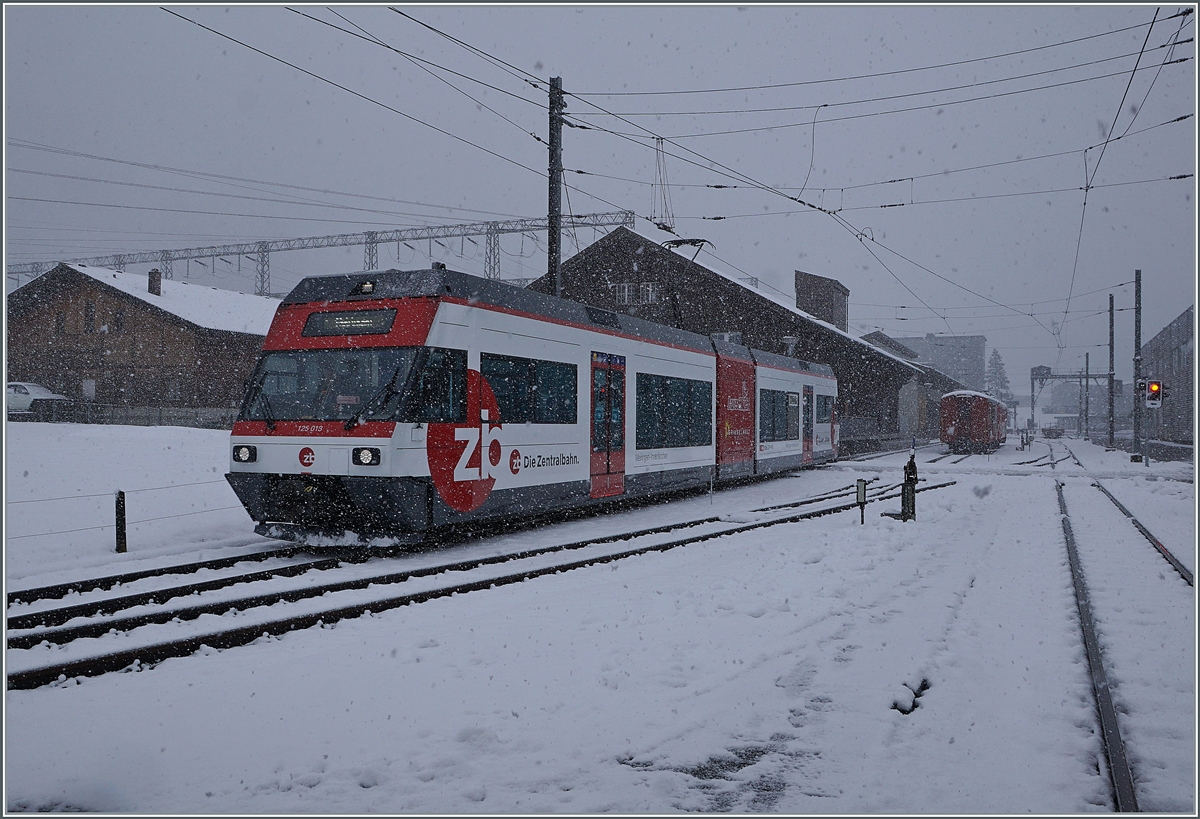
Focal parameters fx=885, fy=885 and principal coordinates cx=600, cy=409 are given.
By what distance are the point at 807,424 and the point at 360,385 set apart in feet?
57.5

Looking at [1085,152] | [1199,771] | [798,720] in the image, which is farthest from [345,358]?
[1085,152]

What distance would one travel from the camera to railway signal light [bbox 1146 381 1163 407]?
29281 millimetres

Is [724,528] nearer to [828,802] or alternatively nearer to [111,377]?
[828,802]

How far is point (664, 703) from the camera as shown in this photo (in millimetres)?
5324

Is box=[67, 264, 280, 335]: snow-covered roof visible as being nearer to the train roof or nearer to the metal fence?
the metal fence

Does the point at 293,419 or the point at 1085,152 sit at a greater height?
the point at 1085,152

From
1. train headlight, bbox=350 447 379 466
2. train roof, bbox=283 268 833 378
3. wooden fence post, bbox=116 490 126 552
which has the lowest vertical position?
wooden fence post, bbox=116 490 126 552

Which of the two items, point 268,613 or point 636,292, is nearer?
point 268,613

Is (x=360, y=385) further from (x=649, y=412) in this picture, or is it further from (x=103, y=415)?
(x=103, y=415)

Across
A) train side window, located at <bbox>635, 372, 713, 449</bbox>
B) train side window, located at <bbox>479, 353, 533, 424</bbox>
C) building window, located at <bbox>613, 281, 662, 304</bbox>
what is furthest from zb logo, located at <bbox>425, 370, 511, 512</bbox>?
building window, located at <bbox>613, 281, 662, 304</bbox>

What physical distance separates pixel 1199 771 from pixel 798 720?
1963 mm

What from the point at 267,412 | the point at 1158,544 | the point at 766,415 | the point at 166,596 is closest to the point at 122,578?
the point at 166,596

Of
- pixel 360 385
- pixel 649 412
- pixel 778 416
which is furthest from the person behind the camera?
pixel 778 416

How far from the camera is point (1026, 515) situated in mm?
15805
